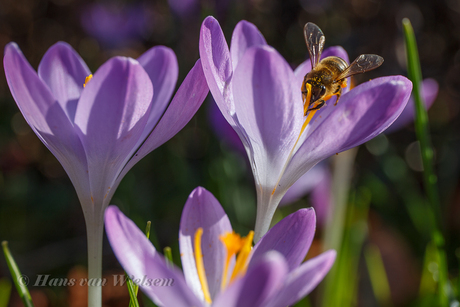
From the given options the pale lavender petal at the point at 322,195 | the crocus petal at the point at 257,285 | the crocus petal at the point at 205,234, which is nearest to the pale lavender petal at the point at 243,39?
the crocus petal at the point at 205,234

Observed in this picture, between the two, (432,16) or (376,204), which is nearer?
(376,204)

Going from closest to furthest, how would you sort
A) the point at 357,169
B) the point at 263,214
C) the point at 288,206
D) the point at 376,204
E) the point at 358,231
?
the point at 263,214
the point at 358,231
the point at 288,206
the point at 376,204
the point at 357,169

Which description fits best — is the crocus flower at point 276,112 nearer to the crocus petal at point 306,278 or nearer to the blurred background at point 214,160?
the crocus petal at point 306,278

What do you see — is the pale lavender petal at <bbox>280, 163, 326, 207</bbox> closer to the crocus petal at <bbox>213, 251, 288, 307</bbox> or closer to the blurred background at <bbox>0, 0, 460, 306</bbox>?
the blurred background at <bbox>0, 0, 460, 306</bbox>

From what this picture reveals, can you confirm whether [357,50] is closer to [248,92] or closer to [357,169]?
[357,169]

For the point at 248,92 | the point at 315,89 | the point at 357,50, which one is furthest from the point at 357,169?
the point at 248,92

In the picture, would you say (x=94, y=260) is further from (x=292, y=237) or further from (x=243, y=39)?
(x=243, y=39)

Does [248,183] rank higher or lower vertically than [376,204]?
higher

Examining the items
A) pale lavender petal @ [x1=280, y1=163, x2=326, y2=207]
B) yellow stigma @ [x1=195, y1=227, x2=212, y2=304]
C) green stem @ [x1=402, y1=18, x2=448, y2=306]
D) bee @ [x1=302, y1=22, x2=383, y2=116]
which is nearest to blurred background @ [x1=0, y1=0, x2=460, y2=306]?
pale lavender petal @ [x1=280, y1=163, x2=326, y2=207]

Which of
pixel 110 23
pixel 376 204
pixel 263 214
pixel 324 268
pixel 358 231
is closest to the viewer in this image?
pixel 324 268
